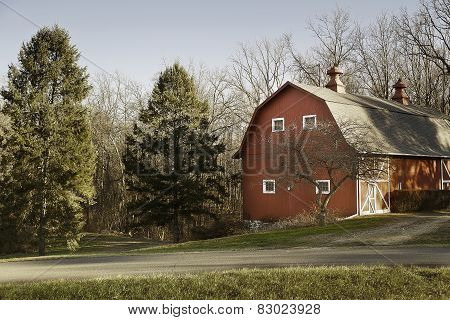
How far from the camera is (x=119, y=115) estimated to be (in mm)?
40938

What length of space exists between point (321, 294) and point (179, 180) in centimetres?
2186

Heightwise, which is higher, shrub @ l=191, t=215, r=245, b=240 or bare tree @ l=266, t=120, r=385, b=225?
bare tree @ l=266, t=120, r=385, b=225

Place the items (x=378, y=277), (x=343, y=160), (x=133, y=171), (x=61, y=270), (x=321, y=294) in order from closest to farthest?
(x=321, y=294) → (x=378, y=277) → (x=61, y=270) → (x=343, y=160) → (x=133, y=171)

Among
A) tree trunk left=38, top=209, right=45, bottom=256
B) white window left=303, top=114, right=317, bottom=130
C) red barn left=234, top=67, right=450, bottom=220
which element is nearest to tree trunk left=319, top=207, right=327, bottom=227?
red barn left=234, top=67, right=450, bottom=220

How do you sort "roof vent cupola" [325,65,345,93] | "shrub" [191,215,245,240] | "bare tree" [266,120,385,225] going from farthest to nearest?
"roof vent cupola" [325,65,345,93] → "shrub" [191,215,245,240] → "bare tree" [266,120,385,225]

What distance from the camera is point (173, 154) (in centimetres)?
2956

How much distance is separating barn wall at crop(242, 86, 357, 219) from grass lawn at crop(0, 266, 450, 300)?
1695 cm

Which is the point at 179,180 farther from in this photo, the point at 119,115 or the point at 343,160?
the point at 119,115

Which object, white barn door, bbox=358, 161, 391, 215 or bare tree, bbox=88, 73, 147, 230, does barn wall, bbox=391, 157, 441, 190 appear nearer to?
white barn door, bbox=358, 161, 391, 215

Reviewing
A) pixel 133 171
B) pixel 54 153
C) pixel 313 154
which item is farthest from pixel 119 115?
pixel 313 154

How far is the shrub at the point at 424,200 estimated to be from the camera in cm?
2683

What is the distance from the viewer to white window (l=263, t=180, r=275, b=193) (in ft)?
95.9

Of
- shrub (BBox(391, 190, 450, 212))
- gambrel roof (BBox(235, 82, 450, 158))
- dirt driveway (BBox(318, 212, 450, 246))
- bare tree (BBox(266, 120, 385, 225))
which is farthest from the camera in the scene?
gambrel roof (BBox(235, 82, 450, 158))

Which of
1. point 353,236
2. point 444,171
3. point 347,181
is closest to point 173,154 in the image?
point 347,181
